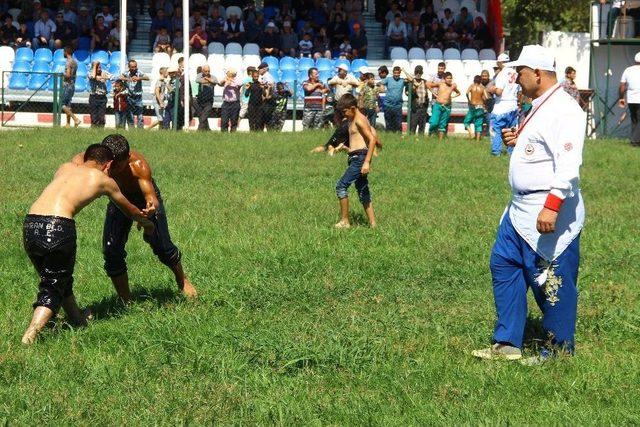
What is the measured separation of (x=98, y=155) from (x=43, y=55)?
2419 cm

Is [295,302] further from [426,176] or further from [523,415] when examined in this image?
[426,176]

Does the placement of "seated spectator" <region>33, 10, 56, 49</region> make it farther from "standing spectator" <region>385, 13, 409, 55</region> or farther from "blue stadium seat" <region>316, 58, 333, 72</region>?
"standing spectator" <region>385, 13, 409, 55</region>

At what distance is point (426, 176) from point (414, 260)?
23.3ft

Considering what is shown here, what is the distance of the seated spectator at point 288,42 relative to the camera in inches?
1266

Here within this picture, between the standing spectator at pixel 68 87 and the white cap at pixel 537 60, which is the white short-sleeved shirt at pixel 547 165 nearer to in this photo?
the white cap at pixel 537 60

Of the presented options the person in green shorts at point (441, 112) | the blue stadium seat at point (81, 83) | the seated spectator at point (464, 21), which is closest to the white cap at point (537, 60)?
the person in green shorts at point (441, 112)

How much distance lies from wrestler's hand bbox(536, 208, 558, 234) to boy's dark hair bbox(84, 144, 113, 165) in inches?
123

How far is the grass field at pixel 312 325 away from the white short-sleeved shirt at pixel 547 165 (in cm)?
84

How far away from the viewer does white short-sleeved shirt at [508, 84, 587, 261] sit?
6.68 metres

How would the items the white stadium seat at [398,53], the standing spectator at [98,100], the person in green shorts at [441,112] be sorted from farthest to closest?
the white stadium seat at [398,53]
the person in green shorts at [441,112]
the standing spectator at [98,100]

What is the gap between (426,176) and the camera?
17781 mm

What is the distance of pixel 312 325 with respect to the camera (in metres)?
7.99

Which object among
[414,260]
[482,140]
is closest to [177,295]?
[414,260]

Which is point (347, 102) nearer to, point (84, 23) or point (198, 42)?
point (198, 42)
